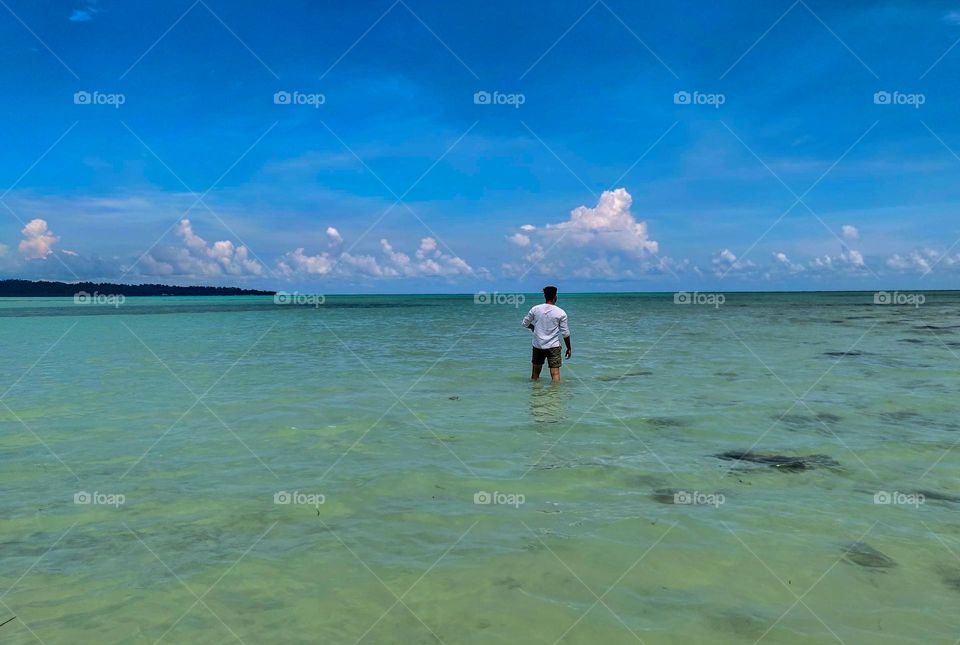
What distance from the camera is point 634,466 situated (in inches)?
303

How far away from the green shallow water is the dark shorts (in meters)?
1.09

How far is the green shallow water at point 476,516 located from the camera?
423cm

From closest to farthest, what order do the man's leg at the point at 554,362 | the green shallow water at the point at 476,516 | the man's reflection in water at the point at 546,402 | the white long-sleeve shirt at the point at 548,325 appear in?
the green shallow water at the point at 476,516, the man's reflection in water at the point at 546,402, the white long-sleeve shirt at the point at 548,325, the man's leg at the point at 554,362

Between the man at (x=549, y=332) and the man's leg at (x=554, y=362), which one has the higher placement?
the man at (x=549, y=332)

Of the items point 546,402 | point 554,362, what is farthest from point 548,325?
point 546,402

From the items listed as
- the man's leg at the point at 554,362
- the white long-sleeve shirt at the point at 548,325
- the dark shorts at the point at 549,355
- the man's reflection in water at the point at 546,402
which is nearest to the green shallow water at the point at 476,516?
the man's reflection in water at the point at 546,402

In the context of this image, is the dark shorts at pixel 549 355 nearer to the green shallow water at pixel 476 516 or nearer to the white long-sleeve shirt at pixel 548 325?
the white long-sleeve shirt at pixel 548 325

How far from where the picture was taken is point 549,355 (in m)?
14.6

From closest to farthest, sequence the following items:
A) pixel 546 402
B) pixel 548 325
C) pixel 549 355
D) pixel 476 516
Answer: pixel 476 516 → pixel 546 402 → pixel 548 325 → pixel 549 355

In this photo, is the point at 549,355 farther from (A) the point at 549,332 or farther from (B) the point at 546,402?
(B) the point at 546,402

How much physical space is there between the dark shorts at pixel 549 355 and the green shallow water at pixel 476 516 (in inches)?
42.8

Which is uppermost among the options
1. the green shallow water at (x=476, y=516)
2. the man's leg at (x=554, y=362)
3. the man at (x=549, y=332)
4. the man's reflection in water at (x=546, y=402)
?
the man at (x=549, y=332)

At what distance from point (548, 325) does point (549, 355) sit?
75cm

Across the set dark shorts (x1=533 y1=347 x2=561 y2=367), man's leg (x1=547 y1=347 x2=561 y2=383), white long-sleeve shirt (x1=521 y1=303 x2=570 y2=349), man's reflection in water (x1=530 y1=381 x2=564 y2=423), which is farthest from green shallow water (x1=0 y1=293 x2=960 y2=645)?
white long-sleeve shirt (x1=521 y1=303 x2=570 y2=349)
